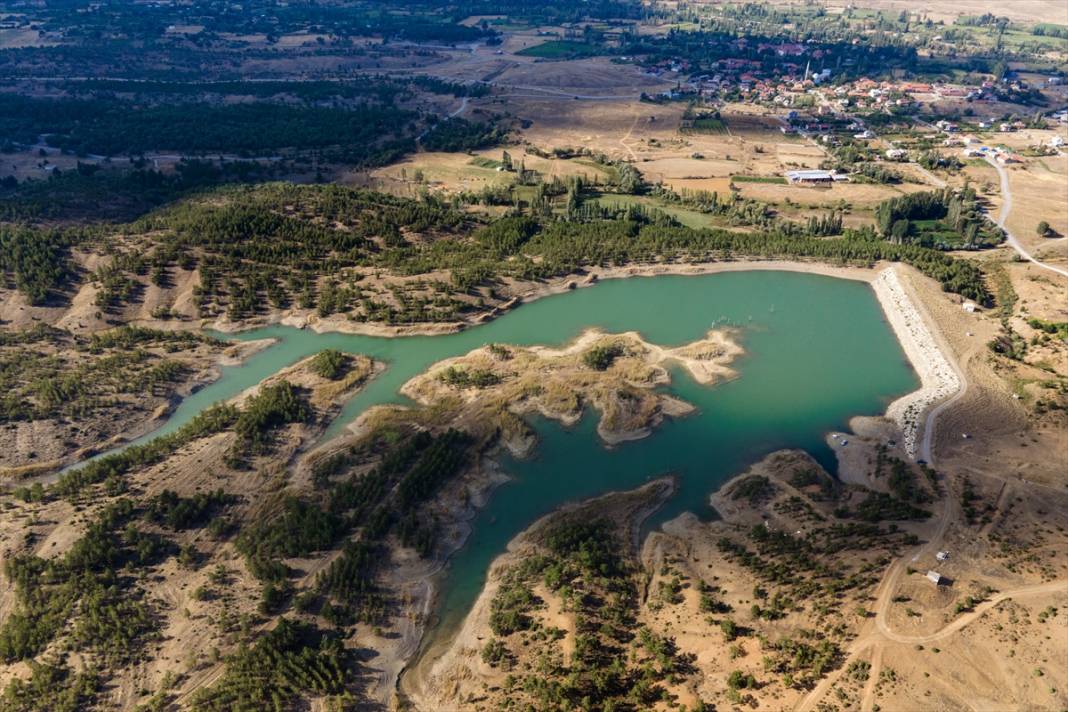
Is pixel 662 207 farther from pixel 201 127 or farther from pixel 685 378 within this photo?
pixel 201 127

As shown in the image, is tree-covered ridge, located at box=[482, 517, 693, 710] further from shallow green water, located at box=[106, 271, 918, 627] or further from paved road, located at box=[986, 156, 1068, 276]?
paved road, located at box=[986, 156, 1068, 276]

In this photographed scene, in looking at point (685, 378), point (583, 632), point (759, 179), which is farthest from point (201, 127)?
point (583, 632)

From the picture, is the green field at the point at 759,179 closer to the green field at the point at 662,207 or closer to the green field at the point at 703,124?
the green field at the point at 662,207

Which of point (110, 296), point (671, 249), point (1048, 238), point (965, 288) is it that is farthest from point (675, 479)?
point (1048, 238)

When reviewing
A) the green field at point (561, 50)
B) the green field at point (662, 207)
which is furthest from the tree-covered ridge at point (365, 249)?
the green field at point (561, 50)

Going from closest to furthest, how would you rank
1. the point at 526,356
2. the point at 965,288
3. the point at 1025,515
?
1. the point at 1025,515
2. the point at 526,356
3. the point at 965,288

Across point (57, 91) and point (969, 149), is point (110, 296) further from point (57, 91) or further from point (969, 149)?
point (969, 149)

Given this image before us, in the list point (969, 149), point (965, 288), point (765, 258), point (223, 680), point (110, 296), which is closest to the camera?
point (223, 680)
